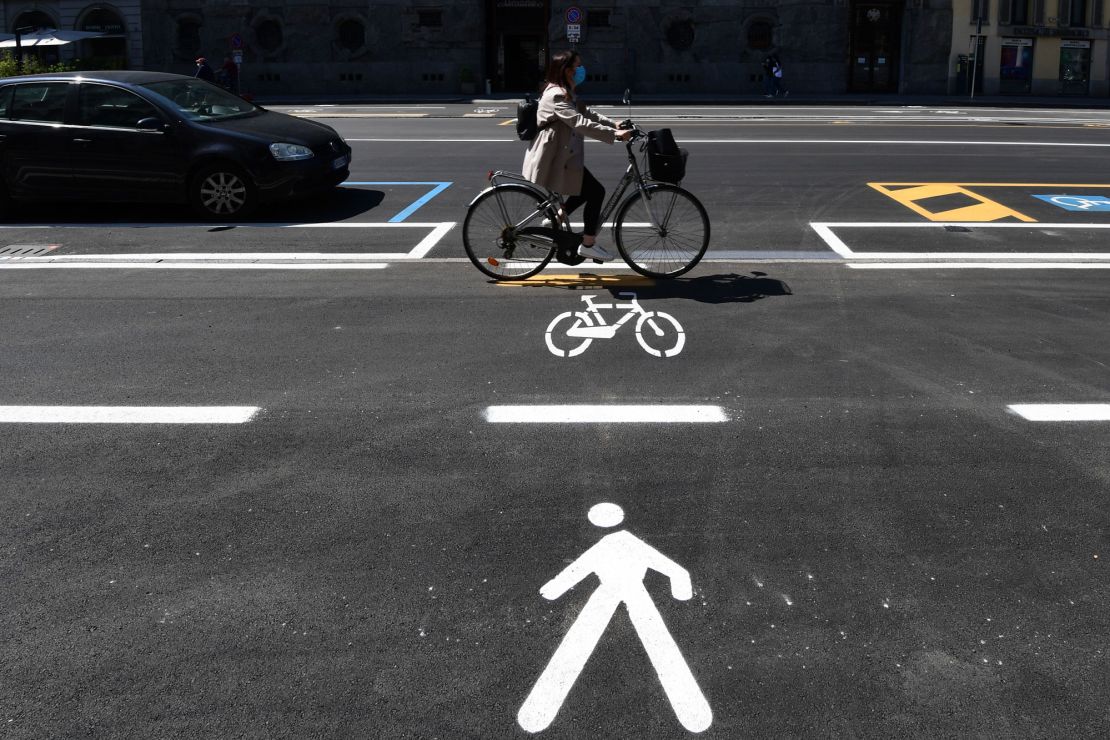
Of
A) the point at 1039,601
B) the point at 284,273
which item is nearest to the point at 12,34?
the point at 284,273

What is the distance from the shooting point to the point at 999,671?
3385mm

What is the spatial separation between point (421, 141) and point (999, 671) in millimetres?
17380

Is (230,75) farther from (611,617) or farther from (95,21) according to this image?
(611,617)

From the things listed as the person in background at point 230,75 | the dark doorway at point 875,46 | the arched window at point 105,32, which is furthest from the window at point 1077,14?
the arched window at point 105,32

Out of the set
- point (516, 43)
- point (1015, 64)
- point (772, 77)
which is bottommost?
point (772, 77)

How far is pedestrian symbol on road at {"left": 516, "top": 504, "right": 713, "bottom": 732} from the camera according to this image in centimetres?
323

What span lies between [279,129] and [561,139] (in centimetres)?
518

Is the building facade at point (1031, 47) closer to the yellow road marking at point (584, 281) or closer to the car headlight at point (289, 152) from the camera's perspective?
the car headlight at point (289, 152)

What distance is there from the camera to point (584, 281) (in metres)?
8.81

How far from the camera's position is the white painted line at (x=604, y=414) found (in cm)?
562

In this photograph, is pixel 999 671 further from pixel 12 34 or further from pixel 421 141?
pixel 12 34

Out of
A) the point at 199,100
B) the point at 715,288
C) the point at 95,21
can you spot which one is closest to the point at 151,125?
the point at 199,100

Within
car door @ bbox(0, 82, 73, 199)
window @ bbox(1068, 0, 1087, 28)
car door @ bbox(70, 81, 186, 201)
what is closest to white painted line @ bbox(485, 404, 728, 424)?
car door @ bbox(70, 81, 186, 201)

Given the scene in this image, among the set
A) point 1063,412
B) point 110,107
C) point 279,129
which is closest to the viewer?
point 1063,412
